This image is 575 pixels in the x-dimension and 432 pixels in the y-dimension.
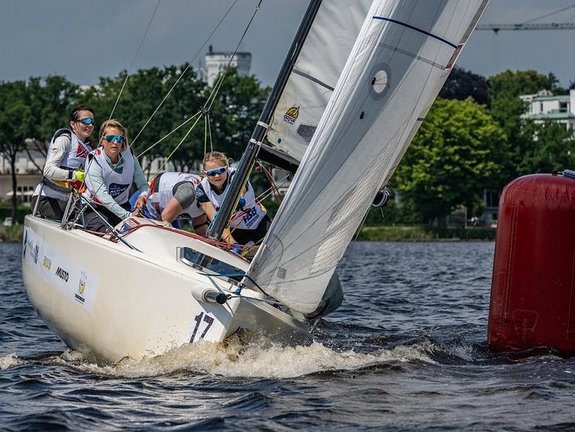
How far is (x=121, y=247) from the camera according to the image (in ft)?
Result: 33.9

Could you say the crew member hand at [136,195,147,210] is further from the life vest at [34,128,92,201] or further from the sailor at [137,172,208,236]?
the life vest at [34,128,92,201]

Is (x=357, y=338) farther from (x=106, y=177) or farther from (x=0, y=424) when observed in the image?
(x=0, y=424)

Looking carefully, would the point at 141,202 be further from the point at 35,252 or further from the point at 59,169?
the point at 35,252

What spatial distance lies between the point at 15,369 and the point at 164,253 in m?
1.74

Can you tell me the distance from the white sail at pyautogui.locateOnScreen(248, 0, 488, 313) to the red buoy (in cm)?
151

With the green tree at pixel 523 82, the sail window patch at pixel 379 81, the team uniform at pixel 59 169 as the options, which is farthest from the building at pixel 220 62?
the sail window patch at pixel 379 81

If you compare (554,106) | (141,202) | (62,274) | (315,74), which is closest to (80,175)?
(141,202)

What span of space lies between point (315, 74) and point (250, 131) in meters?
68.5

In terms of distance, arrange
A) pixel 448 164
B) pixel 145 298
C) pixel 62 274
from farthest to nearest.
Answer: pixel 448 164 → pixel 62 274 → pixel 145 298

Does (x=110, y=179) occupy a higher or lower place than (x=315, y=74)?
lower

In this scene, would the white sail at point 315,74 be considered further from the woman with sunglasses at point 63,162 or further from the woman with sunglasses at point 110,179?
the woman with sunglasses at point 63,162

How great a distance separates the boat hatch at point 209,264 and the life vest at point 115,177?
63.4 inches

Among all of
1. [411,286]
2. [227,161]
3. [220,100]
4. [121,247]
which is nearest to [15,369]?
[121,247]

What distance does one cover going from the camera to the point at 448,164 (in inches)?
3162
